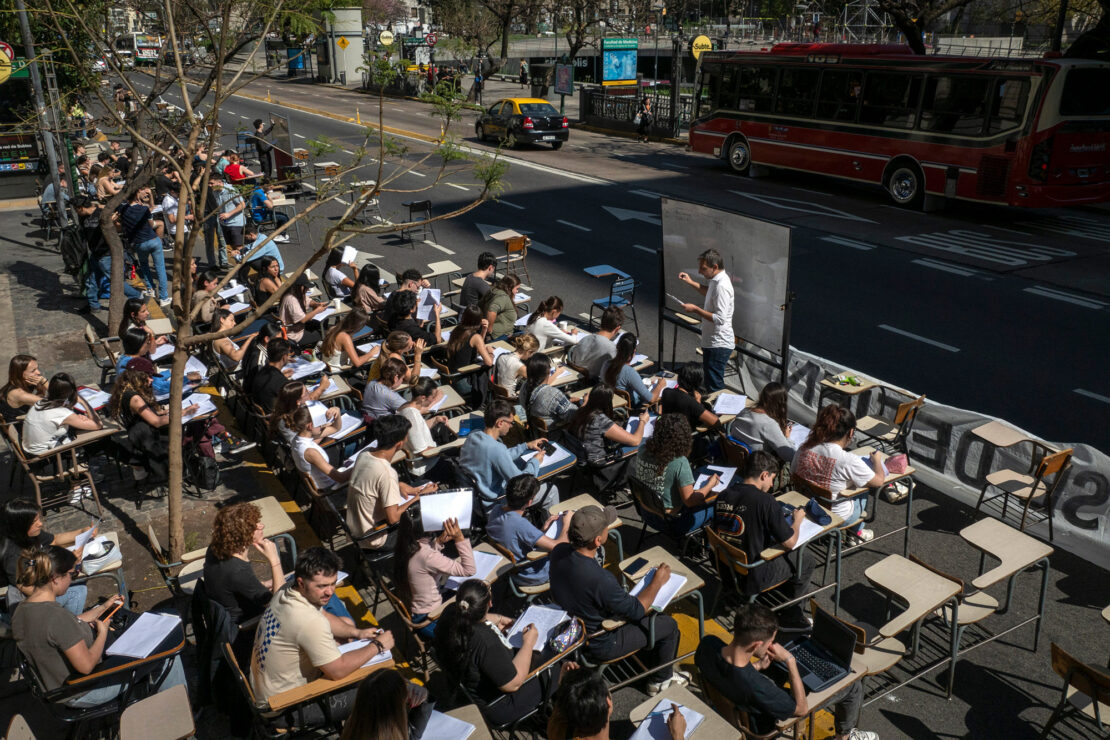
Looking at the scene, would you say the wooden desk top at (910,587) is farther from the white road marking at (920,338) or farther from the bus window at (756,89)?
the bus window at (756,89)

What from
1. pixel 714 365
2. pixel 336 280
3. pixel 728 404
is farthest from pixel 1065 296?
pixel 336 280

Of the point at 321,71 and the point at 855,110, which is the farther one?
the point at 321,71

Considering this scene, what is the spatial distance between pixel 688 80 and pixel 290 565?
197 feet

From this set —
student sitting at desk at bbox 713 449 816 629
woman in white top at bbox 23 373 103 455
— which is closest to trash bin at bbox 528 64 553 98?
woman in white top at bbox 23 373 103 455

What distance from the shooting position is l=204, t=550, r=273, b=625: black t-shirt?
5516 mm

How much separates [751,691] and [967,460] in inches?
179

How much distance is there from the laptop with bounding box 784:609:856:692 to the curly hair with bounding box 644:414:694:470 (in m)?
1.79

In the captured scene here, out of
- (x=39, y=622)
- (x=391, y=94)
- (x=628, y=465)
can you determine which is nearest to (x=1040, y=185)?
(x=628, y=465)

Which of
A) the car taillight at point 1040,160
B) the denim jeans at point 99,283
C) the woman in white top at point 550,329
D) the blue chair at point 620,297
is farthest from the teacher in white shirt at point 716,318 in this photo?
the car taillight at point 1040,160

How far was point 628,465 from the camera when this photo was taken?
26.0 feet

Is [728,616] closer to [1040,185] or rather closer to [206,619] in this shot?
[206,619]

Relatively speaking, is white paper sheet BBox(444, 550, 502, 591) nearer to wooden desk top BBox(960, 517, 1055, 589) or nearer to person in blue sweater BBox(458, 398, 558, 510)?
person in blue sweater BBox(458, 398, 558, 510)

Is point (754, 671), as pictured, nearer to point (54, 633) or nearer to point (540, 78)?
point (54, 633)

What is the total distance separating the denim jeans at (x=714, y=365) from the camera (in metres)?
9.85
